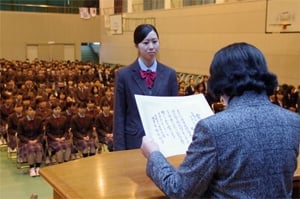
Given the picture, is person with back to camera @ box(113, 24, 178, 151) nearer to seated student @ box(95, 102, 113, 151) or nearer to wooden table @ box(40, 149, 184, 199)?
wooden table @ box(40, 149, 184, 199)

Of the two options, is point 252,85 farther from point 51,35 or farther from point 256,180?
point 51,35

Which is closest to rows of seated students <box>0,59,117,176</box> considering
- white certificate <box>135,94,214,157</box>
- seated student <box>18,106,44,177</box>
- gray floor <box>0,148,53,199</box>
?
seated student <box>18,106,44,177</box>

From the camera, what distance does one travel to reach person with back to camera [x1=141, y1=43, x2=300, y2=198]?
1.21 meters

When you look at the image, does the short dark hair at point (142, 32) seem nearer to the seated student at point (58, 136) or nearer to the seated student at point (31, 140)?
the seated student at point (31, 140)

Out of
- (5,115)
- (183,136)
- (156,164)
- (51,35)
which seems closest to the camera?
(156,164)

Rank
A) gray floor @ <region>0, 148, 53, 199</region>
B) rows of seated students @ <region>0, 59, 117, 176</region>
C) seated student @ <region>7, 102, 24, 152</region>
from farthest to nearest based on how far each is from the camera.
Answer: seated student @ <region>7, 102, 24, 152</region> < rows of seated students @ <region>0, 59, 117, 176</region> < gray floor @ <region>0, 148, 53, 199</region>

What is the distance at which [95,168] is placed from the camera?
1.78m

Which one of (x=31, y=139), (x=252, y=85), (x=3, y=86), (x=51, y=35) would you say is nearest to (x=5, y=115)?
(x=31, y=139)

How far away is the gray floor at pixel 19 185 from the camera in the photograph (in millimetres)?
5977

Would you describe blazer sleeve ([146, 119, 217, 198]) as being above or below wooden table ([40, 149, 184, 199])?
above

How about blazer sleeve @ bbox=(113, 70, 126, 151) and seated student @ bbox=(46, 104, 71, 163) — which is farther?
seated student @ bbox=(46, 104, 71, 163)

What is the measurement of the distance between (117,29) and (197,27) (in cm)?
676

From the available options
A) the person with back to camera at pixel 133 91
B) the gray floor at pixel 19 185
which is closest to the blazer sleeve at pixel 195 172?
the person with back to camera at pixel 133 91

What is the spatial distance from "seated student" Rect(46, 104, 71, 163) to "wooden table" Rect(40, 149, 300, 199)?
222 inches
